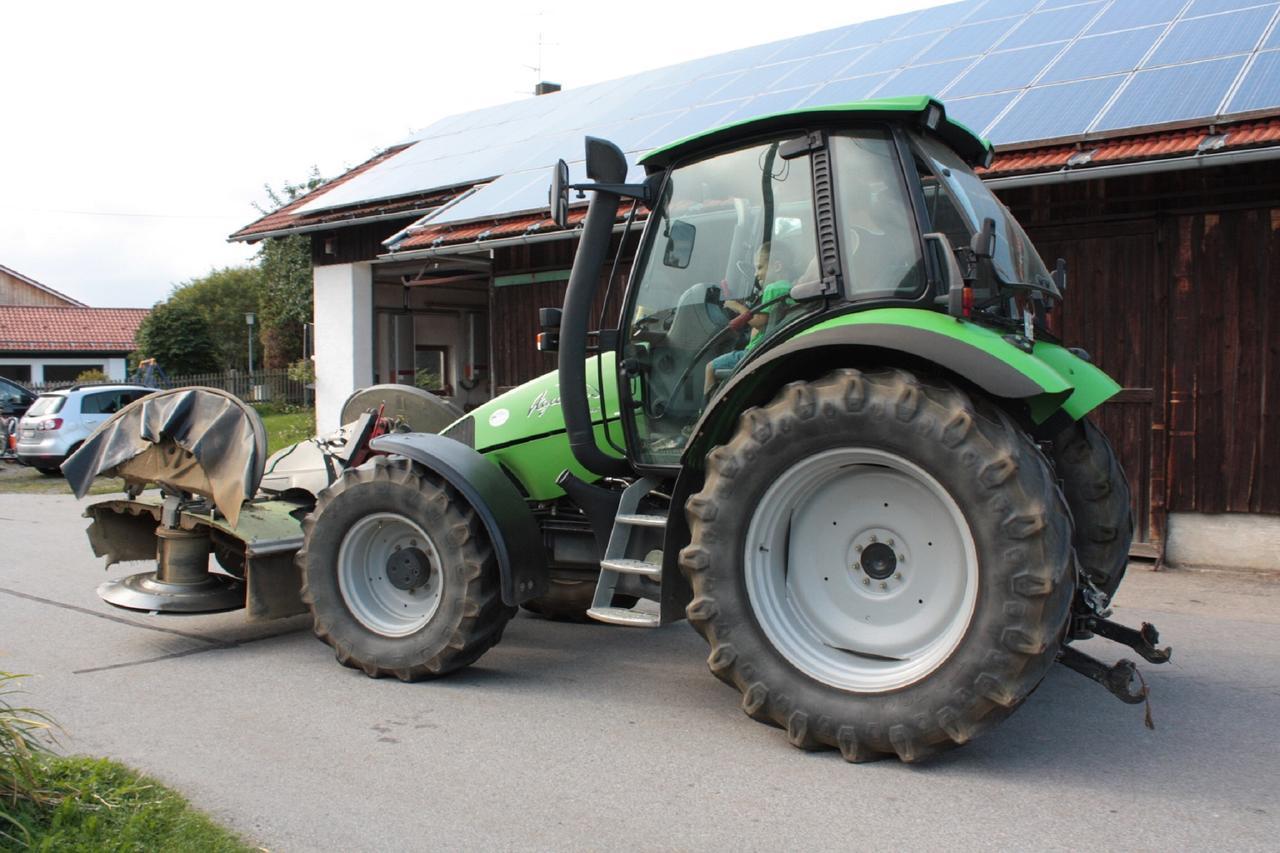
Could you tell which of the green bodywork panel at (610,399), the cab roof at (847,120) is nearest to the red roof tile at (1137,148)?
the cab roof at (847,120)

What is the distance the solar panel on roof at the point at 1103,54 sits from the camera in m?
9.54

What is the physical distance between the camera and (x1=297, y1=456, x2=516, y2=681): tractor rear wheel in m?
5.31

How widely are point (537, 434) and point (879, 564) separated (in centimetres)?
213

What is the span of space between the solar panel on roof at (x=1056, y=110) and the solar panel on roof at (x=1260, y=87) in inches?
40.7

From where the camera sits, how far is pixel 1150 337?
9078 mm

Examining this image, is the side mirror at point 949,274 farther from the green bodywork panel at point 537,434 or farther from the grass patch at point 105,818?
the grass patch at point 105,818

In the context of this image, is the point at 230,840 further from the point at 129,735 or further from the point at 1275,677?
the point at 1275,677

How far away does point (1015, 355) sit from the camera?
13.5 ft

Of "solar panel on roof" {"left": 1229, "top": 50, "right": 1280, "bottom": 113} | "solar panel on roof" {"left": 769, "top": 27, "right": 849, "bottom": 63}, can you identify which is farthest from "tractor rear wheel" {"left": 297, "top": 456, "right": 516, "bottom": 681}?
"solar panel on roof" {"left": 769, "top": 27, "right": 849, "bottom": 63}

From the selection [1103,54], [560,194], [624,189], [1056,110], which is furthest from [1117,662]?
[1103,54]

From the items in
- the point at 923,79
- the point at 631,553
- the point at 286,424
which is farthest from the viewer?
the point at 286,424

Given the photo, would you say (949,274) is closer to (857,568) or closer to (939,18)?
(857,568)

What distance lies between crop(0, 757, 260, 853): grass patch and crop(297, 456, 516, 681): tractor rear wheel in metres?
1.56

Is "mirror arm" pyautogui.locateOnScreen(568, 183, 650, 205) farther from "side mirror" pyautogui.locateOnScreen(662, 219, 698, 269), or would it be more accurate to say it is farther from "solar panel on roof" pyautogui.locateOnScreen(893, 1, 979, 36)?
"solar panel on roof" pyautogui.locateOnScreen(893, 1, 979, 36)
